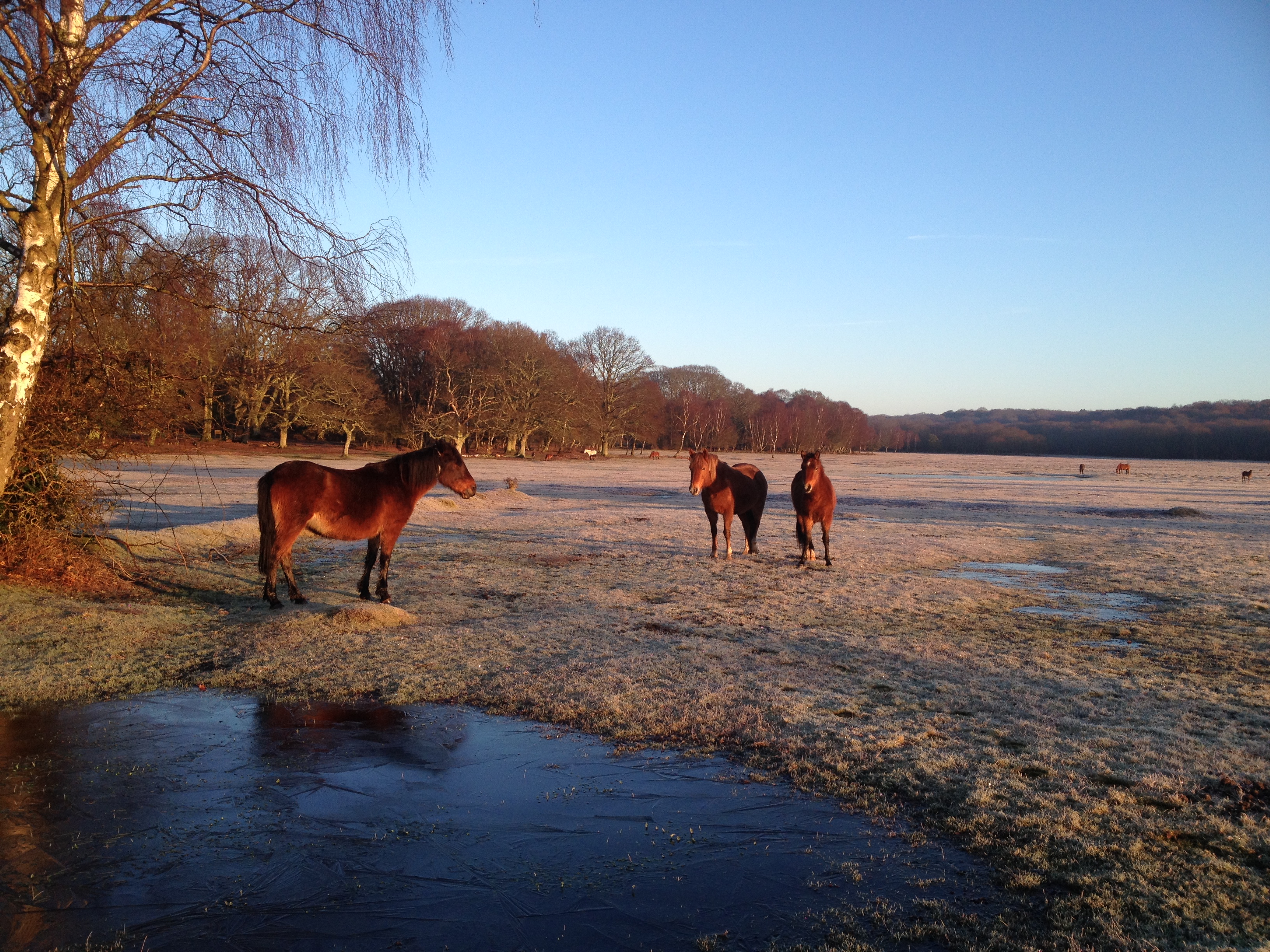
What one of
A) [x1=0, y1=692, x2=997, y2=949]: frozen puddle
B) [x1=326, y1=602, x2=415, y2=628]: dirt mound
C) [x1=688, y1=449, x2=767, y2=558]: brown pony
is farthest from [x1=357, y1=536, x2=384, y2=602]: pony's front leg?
[x1=688, y1=449, x2=767, y2=558]: brown pony

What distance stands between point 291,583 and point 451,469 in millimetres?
2451

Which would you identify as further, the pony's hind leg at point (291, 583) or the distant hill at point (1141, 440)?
the distant hill at point (1141, 440)

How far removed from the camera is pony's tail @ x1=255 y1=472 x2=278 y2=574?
894 centimetres

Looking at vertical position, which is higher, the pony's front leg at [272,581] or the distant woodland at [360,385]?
the distant woodland at [360,385]

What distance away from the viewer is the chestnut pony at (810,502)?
45.4 ft

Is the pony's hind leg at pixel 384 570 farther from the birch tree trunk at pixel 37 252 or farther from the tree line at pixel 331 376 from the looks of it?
the birch tree trunk at pixel 37 252

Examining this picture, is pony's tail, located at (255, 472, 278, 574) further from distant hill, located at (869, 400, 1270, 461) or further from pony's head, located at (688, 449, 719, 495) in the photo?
distant hill, located at (869, 400, 1270, 461)

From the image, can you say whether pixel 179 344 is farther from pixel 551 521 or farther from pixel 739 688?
pixel 551 521

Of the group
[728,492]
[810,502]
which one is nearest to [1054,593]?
[810,502]

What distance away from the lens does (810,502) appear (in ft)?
45.6

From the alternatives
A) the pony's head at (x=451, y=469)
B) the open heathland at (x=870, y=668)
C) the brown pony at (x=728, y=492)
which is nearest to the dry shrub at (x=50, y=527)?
the open heathland at (x=870, y=668)

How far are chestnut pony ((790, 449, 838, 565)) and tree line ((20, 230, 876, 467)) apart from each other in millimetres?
7413

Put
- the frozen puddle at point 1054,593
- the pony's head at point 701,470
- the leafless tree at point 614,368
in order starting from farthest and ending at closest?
the leafless tree at point 614,368 → the pony's head at point 701,470 → the frozen puddle at point 1054,593

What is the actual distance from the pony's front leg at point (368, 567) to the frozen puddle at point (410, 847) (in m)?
4.41
